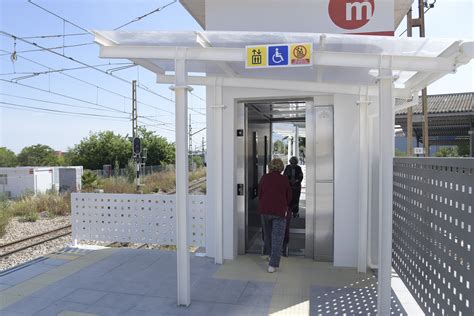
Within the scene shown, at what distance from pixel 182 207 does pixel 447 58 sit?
2936 millimetres

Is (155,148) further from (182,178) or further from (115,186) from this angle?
(182,178)

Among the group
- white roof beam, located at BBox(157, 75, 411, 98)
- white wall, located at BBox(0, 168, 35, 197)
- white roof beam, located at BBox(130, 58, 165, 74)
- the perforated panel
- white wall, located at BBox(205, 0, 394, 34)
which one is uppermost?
white wall, located at BBox(205, 0, 394, 34)

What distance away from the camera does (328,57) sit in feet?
12.1

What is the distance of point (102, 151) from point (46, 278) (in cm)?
3156

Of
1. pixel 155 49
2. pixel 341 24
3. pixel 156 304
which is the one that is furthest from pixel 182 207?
pixel 341 24

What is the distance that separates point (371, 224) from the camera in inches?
213

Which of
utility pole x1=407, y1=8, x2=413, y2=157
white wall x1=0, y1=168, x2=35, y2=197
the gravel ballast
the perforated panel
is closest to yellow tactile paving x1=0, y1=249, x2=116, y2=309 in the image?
the gravel ballast

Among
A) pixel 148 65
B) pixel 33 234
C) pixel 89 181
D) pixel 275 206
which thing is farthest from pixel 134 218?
pixel 89 181

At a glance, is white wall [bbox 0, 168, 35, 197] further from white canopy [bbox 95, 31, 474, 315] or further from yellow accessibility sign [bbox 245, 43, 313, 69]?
yellow accessibility sign [bbox 245, 43, 313, 69]

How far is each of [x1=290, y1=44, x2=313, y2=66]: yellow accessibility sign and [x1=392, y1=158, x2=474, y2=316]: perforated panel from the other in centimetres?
136

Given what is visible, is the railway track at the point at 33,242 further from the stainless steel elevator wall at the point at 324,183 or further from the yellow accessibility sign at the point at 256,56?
the yellow accessibility sign at the point at 256,56

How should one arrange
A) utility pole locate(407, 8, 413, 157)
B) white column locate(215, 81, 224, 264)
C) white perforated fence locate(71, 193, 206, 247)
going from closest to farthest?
white column locate(215, 81, 224, 264) → white perforated fence locate(71, 193, 206, 247) → utility pole locate(407, 8, 413, 157)

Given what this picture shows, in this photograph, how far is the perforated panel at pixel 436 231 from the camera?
2346 mm

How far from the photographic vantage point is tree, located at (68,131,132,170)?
3491cm
